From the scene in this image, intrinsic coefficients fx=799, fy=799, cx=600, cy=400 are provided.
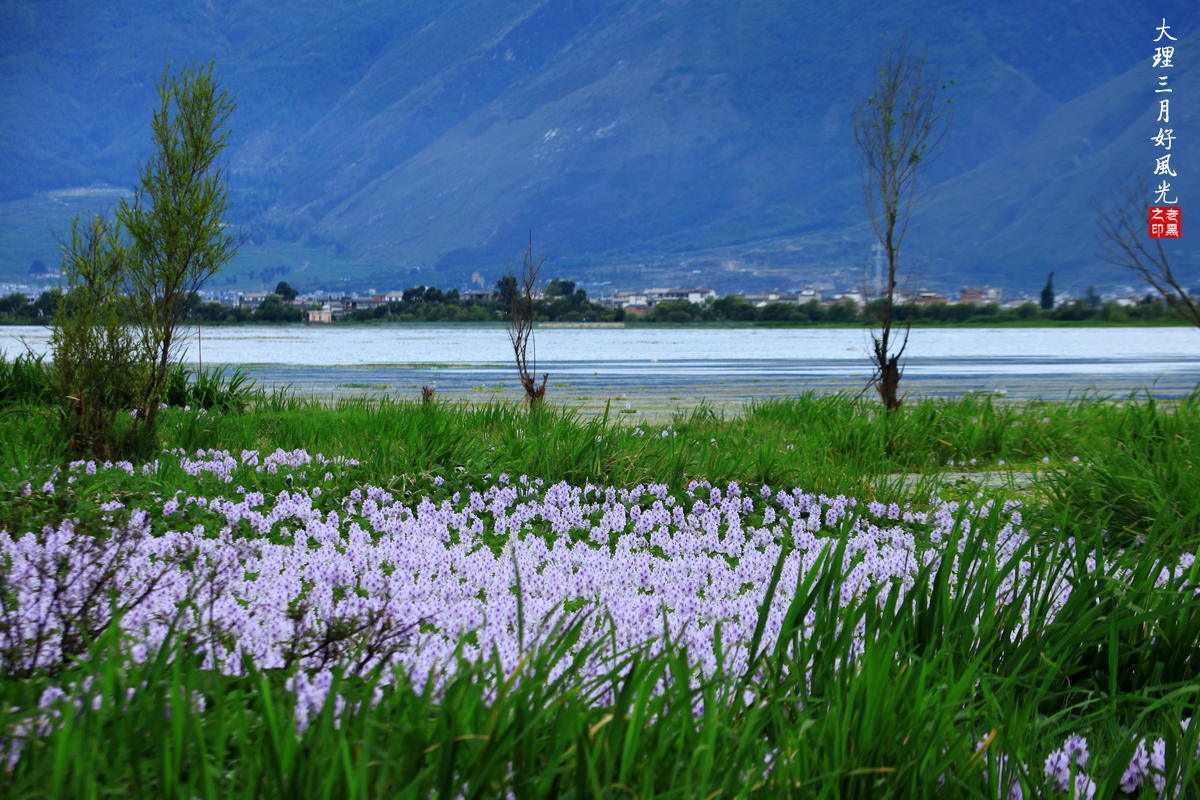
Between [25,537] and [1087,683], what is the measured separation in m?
4.19

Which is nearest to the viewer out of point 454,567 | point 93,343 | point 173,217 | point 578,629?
point 578,629

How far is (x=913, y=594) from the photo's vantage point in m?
2.51

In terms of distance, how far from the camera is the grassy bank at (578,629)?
1597 mm

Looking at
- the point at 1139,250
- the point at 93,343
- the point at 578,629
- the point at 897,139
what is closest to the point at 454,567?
the point at 578,629

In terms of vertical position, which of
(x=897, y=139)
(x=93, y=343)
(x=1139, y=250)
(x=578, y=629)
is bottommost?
(x=578, y=629)

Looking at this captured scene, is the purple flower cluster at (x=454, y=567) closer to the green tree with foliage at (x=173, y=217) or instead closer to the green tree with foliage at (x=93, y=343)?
the green tree with foliage at (x=93, y=343)

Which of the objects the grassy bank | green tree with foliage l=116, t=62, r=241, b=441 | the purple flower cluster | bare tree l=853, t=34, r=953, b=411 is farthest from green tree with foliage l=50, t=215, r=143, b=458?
bare tree l=853, t=34, r=953, b=411

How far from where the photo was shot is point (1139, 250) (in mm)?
9164

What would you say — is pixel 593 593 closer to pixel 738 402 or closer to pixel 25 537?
pixel 25 537

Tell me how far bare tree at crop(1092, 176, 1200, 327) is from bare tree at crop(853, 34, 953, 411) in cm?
248

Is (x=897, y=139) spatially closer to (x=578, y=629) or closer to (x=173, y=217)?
(x=173, y=217)

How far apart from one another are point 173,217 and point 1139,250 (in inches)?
404

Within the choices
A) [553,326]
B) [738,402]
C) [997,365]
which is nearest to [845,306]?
[553,326]

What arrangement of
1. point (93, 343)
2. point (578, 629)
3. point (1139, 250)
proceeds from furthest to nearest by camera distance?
point (1139, 250) < point (93, 343) < point (578, 629)
